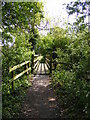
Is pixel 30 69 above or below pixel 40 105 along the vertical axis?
above

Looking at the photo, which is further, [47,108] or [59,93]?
[59,93]

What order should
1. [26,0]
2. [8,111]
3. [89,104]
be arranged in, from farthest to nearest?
[26,0] → [8,111] → [89,104]

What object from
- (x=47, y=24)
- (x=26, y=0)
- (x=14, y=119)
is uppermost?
(x=47, y=24)

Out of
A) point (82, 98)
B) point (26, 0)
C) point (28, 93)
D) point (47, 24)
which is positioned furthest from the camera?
point (47, 24)

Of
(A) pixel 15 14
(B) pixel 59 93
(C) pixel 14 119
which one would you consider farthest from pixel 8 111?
(A) pixel 15 14

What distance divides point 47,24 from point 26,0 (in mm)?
11521

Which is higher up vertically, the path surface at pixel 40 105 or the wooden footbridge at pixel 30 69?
the wooden footbridge at pixel 30 69

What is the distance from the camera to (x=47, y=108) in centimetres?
414

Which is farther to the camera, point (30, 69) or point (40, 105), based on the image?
point (30, 69)

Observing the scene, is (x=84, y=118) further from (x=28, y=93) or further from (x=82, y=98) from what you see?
(x=28, y=93)

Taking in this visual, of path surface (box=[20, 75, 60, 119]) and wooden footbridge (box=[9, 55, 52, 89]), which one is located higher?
wooden footbridge (box=[9, 55, 52, 89])

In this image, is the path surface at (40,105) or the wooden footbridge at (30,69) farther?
the wooden footbridge at (30,69)

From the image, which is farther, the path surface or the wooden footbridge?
the wooden footbridge

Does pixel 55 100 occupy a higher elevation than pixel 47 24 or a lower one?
lower
